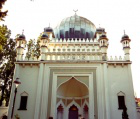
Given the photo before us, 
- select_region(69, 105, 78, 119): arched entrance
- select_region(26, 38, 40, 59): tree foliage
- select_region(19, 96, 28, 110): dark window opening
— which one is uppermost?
select_region(26, 38, 40, 59): tree foliage

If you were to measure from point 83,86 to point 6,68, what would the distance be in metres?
10.2

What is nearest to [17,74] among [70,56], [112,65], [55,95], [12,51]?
[55,95]

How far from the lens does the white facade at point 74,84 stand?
14.3 metres

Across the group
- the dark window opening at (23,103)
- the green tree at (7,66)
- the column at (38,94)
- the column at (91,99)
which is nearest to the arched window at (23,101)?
the dark window opening at (23,103)

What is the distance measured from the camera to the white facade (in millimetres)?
14320

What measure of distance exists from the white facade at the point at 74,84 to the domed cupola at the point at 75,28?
429cm

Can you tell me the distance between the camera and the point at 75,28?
21203mm

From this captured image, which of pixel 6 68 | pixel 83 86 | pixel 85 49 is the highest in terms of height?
pixel 85 49

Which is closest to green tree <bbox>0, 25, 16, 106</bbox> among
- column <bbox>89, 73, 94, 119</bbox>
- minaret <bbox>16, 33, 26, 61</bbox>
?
minaret <bbox>16, 33, 26, 61</bbox>

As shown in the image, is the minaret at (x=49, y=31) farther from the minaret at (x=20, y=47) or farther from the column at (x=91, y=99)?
the column at (x=91, y=99)

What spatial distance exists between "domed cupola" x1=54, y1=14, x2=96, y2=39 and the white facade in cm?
429

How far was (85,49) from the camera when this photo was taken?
18438 mm

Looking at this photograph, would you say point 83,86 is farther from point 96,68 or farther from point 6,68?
point 6,68

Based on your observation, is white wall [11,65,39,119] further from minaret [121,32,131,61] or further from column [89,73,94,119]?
minaret [121,32,131,61]
